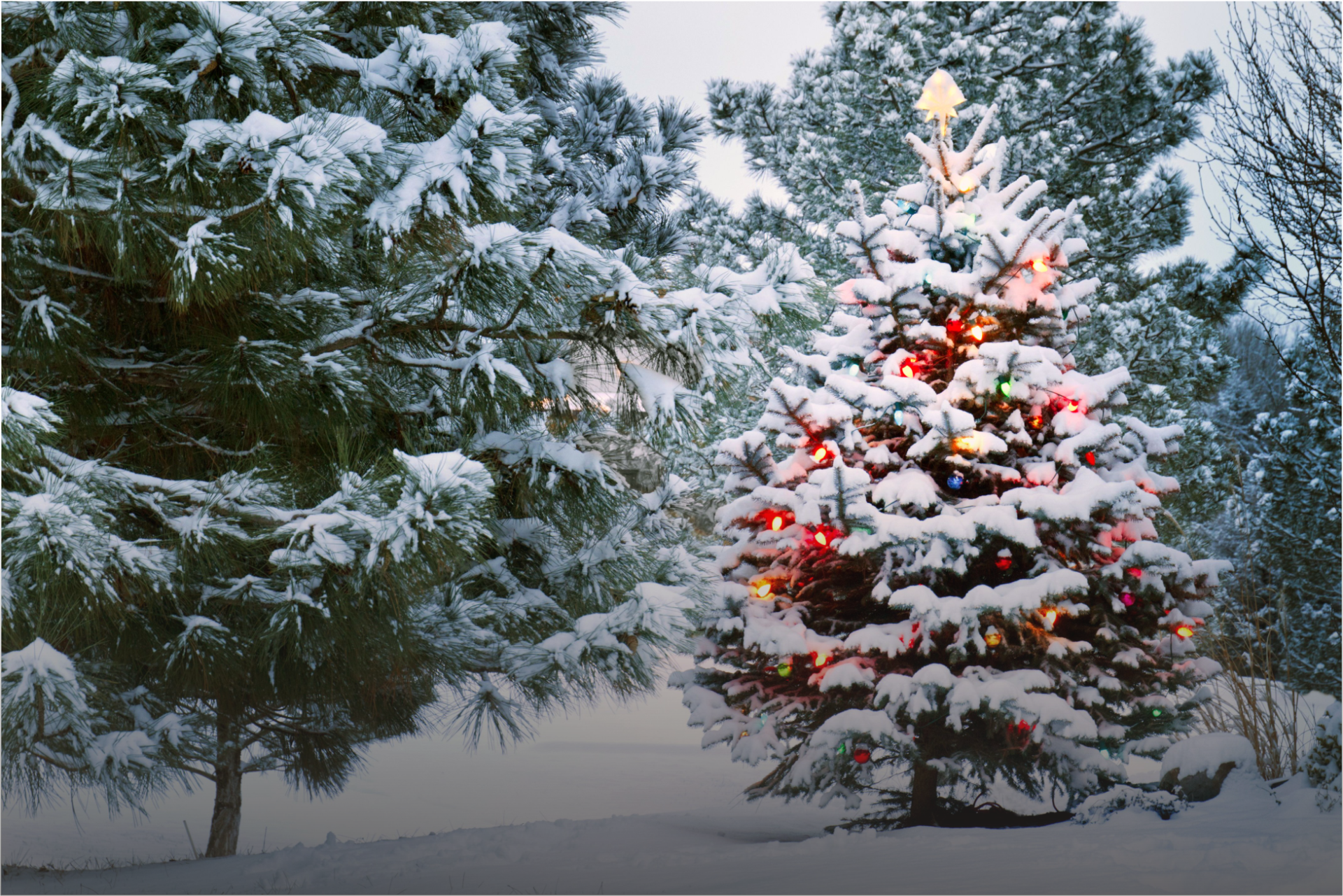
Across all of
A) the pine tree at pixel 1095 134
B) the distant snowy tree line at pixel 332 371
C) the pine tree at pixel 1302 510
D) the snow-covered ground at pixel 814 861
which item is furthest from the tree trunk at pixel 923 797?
the pine tree at pixel 1302 510

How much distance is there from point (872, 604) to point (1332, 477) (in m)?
10.3

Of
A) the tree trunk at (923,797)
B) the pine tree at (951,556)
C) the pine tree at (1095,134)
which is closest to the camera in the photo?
the pine tree at (951,556)

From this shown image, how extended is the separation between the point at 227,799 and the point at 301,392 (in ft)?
9.58

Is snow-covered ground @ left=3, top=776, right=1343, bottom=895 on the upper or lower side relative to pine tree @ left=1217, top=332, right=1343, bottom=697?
lower

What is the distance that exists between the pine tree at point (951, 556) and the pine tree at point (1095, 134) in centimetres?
660

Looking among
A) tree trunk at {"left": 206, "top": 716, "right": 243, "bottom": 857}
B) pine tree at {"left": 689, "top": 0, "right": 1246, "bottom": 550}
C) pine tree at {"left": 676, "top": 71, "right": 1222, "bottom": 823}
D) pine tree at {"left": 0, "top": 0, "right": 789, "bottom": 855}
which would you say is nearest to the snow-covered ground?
pine tree at {"left": 676, "top": 71, "right": 1222, "bottom": 823}

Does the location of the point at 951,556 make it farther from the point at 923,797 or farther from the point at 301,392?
the point at 301,392

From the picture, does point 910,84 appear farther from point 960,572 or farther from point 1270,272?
point 960,572

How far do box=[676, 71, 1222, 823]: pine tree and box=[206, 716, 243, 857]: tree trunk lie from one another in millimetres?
2810

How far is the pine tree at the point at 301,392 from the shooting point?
2.63m

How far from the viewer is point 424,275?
369 cm

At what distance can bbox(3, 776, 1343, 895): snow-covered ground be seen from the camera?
2270mm

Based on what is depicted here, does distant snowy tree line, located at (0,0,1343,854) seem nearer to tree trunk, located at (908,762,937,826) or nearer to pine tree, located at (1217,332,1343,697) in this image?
tree trunk, located at (908,762,937,826)

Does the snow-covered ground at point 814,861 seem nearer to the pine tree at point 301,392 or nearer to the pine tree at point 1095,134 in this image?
the pine tree at point 301,392
